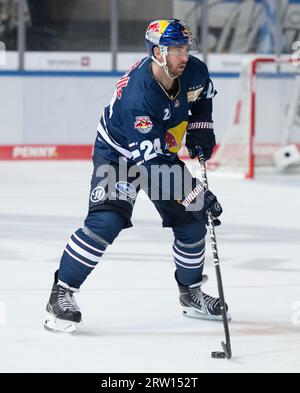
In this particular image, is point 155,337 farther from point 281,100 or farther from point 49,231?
point 281,100

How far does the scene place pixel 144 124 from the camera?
4055 millimetres

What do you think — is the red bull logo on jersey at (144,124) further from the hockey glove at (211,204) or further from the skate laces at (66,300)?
the skate laces at (66,300)

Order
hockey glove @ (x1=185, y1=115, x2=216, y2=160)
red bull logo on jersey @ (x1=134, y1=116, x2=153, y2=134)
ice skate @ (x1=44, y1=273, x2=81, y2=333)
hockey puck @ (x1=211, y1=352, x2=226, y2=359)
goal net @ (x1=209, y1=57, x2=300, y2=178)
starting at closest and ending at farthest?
hockey puck @ (x1=211, y1=352, x2=226, y2=359) < red bull logo on jersey @ (x1=134, y1=116, x2=153, y2=134) < ice skate @ (x1=44, y1=273, x2=81, y2=333) < hockey glove @ (x1=185, y1=115, x2=216, y2=160) < goal net @ (x1=209, y1=57, x2=300, y2=178)

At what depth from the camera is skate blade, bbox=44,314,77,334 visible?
422 centimetres

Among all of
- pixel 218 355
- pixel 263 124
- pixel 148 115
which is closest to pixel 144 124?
pixel 148 115

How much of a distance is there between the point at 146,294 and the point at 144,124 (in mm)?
1078

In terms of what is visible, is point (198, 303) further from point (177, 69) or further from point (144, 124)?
Answer: point (177, 69)

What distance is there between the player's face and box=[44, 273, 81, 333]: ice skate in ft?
2.90

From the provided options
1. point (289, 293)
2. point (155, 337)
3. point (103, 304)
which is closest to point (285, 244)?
point (289, 293)

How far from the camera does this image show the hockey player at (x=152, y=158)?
13.4ft

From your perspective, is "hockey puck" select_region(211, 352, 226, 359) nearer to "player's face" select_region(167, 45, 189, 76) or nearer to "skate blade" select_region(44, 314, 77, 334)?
"skate blade" select_region(44, 314, 77, 334)

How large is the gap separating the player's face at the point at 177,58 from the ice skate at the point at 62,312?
0.88 metres

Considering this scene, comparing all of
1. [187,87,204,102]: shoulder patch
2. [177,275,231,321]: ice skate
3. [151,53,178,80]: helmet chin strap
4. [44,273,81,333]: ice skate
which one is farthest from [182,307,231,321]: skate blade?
[151,53,178,80]: helmet chin strap

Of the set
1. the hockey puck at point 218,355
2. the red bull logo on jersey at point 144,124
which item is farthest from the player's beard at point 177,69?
the hockey puck at point 218,355
